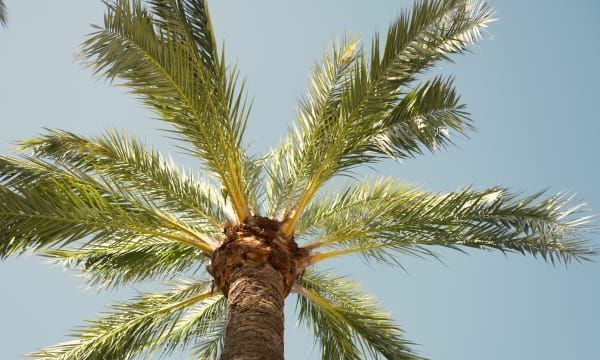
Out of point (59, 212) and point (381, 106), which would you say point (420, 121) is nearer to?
point (381, 106)

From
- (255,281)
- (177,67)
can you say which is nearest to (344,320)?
(255,281)

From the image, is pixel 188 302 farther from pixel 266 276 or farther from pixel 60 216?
pixel 60 216

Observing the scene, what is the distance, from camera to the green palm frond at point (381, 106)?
7.73 meters

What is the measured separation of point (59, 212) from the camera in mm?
6418

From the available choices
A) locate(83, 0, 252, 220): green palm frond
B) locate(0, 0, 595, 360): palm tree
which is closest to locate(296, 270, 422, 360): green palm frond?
locate(0, 0, 595, 360): palm tree

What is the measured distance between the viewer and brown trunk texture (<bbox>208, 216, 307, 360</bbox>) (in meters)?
6.21

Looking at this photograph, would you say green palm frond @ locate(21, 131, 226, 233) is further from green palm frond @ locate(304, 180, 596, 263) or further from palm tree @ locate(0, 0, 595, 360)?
green palm frond @ locate(304, 180, 596, 263)

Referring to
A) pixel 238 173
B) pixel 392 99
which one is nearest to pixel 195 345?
pixel 238 173

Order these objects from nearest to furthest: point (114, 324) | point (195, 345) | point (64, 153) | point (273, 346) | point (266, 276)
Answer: point (273, 346), point (266, 276), point (114, 324), point (64, 153), point (195, 345)

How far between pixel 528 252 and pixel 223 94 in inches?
160

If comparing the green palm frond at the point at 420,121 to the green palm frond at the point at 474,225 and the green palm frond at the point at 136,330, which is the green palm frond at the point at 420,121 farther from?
the green palm frond at the point at 136,330

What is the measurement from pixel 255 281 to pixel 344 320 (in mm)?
1688

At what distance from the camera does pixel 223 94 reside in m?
7.76

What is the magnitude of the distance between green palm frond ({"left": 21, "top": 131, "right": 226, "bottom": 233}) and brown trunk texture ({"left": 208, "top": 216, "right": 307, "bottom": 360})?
0.82m
